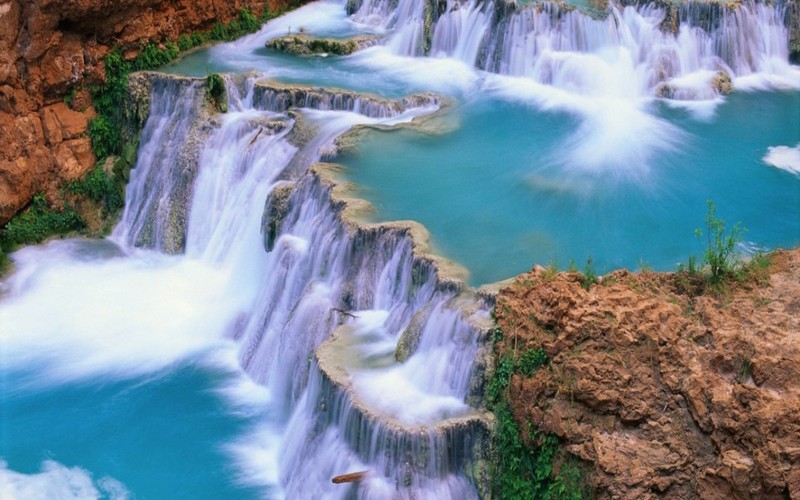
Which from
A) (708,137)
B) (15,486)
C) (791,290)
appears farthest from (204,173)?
(791,290)

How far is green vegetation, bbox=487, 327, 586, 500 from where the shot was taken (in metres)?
8.10

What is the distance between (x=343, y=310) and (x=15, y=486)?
3933mm

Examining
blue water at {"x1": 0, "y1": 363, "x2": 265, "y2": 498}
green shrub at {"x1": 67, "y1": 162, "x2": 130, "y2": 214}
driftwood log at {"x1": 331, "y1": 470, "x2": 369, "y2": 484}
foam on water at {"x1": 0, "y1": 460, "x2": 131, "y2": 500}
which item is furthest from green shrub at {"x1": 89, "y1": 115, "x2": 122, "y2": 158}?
driftwood log at {"x1": 331, "y1": 470, "x2": 369, "y2": 484}

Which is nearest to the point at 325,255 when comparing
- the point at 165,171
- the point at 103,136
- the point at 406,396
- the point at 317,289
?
the point at 317,289

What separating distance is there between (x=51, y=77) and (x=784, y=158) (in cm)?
1090

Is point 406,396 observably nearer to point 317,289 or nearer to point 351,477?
point 351,477

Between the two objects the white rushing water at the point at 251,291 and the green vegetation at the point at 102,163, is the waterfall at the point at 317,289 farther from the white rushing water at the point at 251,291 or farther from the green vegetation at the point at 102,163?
the green vegetation at the point at 102,163

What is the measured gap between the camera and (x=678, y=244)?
11.0 meters

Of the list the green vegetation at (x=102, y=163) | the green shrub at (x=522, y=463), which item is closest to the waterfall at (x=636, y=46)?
the green vegetation at (x=102, y=163)

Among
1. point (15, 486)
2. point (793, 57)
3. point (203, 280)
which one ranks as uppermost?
point (793, 57)

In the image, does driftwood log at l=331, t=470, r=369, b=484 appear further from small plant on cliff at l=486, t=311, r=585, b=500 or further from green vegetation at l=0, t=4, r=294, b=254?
green vegetation at l=0, t=4, r=294, b=254

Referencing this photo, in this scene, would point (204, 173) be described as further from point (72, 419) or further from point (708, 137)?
point (708, 137)

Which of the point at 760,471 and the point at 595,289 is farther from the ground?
the point at 595,289

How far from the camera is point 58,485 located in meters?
10.2
